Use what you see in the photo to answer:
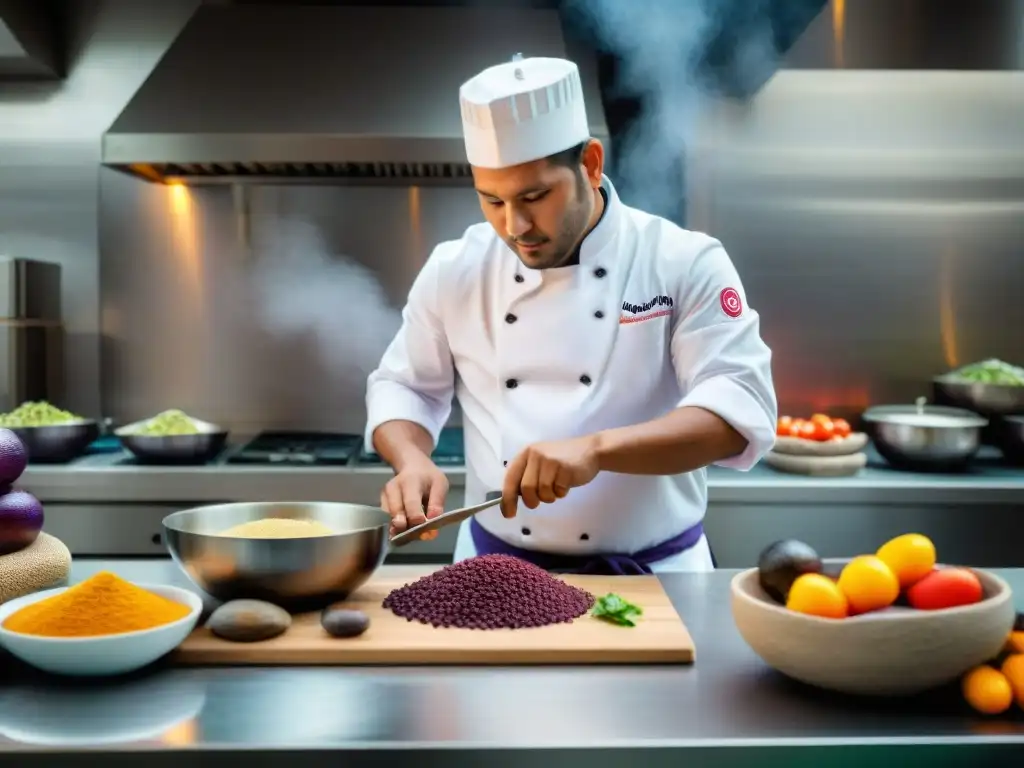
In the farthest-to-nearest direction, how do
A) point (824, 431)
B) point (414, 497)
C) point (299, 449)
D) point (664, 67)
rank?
point (664, 67)
point (299, 449)
point (824, 431)
point (414, 497)

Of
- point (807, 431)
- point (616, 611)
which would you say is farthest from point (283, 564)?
point (807, 431)

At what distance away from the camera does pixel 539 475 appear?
1.53 metres

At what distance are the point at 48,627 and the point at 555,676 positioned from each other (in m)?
0.63

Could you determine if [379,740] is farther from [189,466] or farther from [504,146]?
[189,466]

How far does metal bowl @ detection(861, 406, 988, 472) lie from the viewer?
302 cm

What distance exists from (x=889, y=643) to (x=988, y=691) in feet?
0.43

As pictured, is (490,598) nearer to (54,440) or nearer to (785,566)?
(785,566)

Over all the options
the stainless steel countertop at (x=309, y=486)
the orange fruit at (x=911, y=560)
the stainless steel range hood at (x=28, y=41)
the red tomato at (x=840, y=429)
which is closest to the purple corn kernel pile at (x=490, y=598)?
the orange fruit at (x=911, y=560)

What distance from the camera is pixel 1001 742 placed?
1027 millimetres

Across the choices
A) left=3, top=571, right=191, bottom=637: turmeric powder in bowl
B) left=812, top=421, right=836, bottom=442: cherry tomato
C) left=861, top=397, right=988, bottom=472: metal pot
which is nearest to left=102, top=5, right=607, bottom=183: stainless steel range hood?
left=812, top=421, right=836, bottom=442: cherry tomato

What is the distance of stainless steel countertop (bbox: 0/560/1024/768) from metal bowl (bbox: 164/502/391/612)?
17 centimetres

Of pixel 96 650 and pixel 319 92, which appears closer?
pixel 96 650

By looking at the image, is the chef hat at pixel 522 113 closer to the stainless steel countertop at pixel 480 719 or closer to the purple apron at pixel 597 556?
the purple apron at pixel 597 556

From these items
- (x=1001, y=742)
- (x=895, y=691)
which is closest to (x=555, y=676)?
(x=895, y=691)
